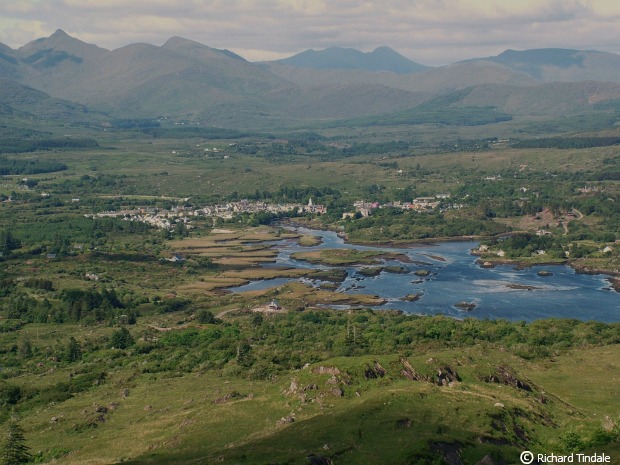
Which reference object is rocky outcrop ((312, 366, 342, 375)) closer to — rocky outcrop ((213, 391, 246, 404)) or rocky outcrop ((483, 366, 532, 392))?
rocky outcrop ((213, 391, 246, 404))

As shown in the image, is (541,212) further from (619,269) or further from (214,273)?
(214,273)

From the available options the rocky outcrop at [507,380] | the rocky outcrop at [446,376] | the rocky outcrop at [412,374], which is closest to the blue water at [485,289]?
the rocky outcrop at [507,380]

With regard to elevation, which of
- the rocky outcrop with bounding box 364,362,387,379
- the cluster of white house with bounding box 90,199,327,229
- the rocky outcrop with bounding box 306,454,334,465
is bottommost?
the cluster of white house with bounding box 90,199,327,229

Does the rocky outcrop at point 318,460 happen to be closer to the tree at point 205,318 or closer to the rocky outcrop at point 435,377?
the rocky outcrop at point 435,377

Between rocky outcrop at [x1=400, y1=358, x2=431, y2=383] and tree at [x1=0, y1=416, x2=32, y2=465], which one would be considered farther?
rocky outcrop at [x1=400, y1=358, x2=431, y2=383]

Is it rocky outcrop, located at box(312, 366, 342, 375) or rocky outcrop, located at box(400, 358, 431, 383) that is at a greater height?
rocky outcrop, located at box(312, 366, 342, 375)

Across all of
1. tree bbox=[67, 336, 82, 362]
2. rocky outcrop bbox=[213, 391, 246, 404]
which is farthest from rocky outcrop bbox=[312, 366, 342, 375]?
tree bbox=[67, 336, 82, 362]

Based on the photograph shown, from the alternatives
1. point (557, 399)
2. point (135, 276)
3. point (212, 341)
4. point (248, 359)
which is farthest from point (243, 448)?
point (135, 276)

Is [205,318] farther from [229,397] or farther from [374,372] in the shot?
[374,372]

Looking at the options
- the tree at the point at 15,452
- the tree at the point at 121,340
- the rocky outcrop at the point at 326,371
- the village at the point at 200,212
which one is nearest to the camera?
the tree at the point at 15,452
